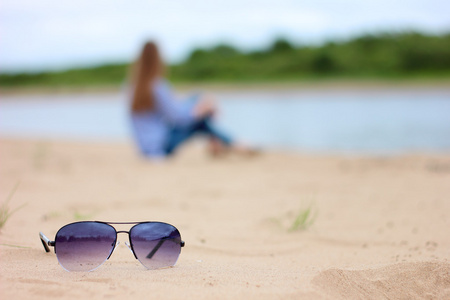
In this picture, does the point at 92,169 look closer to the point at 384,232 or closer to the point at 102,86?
the point at 384,232

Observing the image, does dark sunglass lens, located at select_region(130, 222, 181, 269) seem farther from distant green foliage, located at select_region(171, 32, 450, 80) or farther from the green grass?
distant green foliage, located at select_region(171, 32, 450, 80)

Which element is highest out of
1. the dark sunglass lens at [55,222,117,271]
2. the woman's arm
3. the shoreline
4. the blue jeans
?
the dark sunglass lens at [55,222,117,271]

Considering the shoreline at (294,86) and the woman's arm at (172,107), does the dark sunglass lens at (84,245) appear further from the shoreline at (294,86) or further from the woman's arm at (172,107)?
the shoreline at (294,86)

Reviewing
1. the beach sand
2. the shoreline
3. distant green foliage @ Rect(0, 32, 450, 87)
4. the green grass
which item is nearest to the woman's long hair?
the beach sand

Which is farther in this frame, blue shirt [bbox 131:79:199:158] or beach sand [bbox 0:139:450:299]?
blue shirt [bbox 131:79:199:158]

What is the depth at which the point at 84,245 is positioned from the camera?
5.54 ft

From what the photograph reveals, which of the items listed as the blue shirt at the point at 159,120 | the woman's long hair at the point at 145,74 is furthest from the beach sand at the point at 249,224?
the woman's long hair at the point at 145,74

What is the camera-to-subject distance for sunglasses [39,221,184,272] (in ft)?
5.49

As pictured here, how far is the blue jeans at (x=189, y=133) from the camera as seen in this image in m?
5.53

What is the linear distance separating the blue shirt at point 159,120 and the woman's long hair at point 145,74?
8cm

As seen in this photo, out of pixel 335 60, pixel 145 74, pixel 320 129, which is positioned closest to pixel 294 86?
pixel 335 60

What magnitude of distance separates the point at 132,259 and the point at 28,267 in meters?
0.40

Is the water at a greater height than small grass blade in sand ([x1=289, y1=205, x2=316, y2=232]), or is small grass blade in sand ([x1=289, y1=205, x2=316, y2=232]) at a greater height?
small grass blade in sand ([x1=289, y1=205, x2=316, y2=232])

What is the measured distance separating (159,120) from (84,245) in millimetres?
4130
